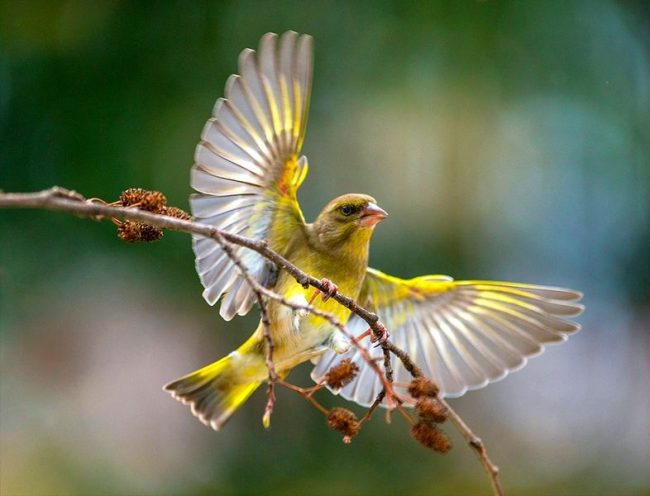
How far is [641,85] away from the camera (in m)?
6.13

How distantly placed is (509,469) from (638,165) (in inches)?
93.4

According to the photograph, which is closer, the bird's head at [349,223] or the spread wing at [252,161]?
the spread wing at [252,161]

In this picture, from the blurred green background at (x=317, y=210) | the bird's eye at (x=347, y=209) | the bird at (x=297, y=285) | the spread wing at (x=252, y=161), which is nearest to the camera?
the spread wing at (x=252, y=161)

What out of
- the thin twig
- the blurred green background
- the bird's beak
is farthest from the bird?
the blurred green background

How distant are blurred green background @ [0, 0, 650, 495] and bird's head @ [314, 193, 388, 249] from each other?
2.09 m

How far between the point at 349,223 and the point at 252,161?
1.50ft

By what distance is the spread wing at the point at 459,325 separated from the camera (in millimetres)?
2922

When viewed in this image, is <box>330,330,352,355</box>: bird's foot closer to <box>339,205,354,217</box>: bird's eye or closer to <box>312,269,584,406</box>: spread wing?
<box>312,269,584,406</box>: spread wing

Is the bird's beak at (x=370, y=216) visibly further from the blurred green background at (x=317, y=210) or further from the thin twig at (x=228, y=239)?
the blurred green background at (x=317, y=210)

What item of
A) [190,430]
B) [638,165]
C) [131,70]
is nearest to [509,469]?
[190,430]

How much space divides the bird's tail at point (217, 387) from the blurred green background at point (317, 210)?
1873mm

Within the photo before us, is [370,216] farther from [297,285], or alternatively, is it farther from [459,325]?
[459,325]

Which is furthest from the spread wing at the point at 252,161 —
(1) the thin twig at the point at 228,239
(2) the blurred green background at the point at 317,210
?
(2) the blurred green background at the point at 317,210

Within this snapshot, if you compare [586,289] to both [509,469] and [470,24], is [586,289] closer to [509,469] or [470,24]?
[509,469]
